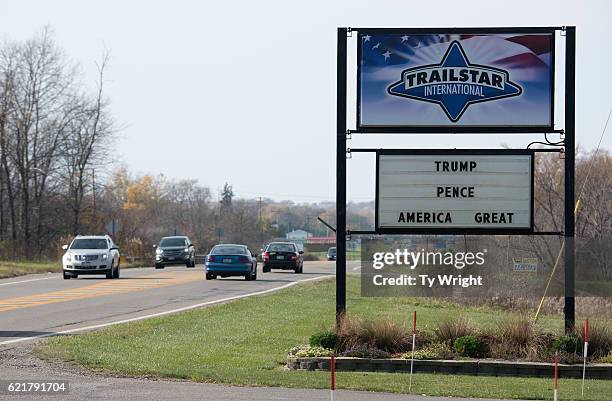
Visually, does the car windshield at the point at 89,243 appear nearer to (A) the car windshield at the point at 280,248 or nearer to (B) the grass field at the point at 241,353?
(A) the car windshield at the point at 280,248

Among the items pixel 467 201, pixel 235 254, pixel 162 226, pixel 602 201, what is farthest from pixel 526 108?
pixel 162 226

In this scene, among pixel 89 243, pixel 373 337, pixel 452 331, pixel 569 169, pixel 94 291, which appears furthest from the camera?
pixel 89 243

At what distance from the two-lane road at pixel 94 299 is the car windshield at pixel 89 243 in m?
1.29

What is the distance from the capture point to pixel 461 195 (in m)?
16.2

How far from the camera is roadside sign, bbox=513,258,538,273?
16.4 m

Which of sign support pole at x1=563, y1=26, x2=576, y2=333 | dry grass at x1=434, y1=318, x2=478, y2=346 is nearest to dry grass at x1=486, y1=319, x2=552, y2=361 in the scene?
dry grass at x1=434, y1=318, x2=478, y2=346

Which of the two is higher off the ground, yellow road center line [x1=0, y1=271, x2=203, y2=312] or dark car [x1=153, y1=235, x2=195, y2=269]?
dark car [x1=153, y1=235, x2=195, y2=269]

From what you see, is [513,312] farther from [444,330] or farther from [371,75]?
[371,75]

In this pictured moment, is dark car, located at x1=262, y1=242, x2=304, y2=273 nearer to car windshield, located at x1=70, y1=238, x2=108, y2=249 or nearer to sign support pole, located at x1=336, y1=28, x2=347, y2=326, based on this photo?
car windshield, located at x1=70, y1=238, x2=108, y2=249

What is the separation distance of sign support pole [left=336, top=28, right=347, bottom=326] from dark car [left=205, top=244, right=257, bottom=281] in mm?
23651

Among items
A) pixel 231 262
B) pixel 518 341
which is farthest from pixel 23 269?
pixel 518 341

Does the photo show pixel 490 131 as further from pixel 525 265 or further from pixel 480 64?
pixel 525 265

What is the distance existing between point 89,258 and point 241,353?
23936mm

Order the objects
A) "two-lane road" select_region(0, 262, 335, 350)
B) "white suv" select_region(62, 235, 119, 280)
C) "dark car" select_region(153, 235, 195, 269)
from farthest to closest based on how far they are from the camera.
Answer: "dark car" select_region(153, 235, 195, 269)
"white suv" select_region(62, 235, 119, 280)
"two-lane road" select_region(0, 262, 335, 350)
